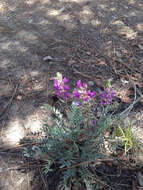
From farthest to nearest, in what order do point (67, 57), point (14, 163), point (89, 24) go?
point (89, 24), point (67, 57), point (14, 163)

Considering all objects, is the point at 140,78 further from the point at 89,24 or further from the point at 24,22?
the point at 24,22

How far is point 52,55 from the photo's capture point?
3.29 metres

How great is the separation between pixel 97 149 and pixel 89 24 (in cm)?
262

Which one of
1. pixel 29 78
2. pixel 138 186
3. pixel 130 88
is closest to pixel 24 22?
pixel 29 78

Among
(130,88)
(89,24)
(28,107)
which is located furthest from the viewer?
(89,24)

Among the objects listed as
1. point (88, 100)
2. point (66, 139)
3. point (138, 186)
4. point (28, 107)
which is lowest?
point (138, 186)

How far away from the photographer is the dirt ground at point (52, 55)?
2.44 m

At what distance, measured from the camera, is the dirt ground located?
2.44 m

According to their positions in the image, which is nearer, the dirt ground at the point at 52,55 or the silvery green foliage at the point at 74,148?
the silvery green foliage at the point at 74,148

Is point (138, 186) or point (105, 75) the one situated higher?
point (105, 75)

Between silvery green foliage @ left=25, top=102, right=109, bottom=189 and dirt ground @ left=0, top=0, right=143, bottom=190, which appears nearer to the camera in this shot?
silvery green foliage @ left=25, top=102, right=109, bottom=189

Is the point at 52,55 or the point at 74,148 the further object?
the point at 52,55

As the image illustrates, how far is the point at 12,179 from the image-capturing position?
1.99m

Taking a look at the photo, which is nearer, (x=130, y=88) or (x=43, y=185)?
(x=43, y=185)
